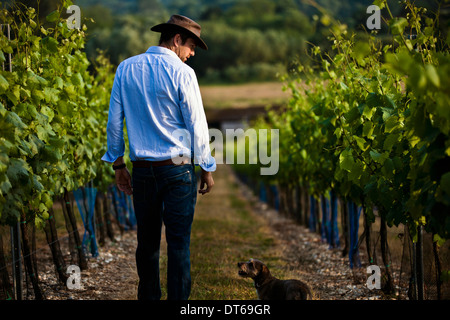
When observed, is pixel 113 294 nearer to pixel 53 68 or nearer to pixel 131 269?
pixel 131 269

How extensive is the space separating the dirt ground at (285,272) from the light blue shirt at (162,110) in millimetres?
1957

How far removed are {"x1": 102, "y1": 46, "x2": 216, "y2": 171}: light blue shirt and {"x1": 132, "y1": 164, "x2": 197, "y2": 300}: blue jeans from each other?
11cm

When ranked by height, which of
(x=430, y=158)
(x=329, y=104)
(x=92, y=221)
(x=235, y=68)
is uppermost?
(x=235, y=68)

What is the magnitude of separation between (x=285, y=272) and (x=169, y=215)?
9.89ft

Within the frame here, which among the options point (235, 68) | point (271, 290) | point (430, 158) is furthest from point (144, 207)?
point (235, 68)

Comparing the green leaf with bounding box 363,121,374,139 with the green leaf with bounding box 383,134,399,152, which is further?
the green leaf with bounding box 363,121,374,139

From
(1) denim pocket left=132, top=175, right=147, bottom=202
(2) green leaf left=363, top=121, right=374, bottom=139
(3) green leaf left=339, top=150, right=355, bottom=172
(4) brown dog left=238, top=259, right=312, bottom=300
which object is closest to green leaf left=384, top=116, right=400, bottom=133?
(2) green leaf left=363, top=121, right=374, bottom=139

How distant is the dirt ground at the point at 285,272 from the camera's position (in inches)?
208

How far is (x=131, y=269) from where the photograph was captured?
20.9 feet

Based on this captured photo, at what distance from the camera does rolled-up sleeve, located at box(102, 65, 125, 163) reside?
3643 millimetres

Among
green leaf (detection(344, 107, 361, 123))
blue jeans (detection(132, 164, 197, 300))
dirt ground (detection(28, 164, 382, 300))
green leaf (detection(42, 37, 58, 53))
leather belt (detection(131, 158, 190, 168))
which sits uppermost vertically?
green leaf (detection(42, 37, 58, 53))

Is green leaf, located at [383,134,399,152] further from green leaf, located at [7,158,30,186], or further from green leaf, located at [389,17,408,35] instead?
green leaf, located at [7,158,30,186]
